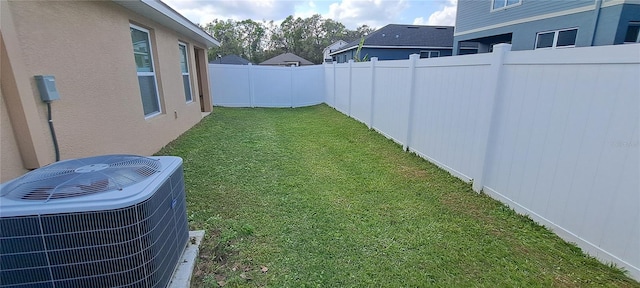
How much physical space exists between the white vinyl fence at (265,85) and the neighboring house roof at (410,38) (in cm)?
698

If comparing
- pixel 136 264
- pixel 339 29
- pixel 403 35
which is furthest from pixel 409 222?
pixel 339 29

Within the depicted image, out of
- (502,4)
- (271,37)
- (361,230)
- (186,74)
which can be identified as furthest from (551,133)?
(271,37)

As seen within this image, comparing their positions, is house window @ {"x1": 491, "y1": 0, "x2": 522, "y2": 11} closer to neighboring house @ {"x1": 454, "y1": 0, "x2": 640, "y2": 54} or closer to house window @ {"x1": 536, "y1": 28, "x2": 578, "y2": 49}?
neighboring house @ {"x1": 454, "y1": 0, "x2": 640, "y2": 54}

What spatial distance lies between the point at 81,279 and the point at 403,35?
20.6m

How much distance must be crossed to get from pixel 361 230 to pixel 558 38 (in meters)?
11.2

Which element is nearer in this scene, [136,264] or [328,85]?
[136,264]

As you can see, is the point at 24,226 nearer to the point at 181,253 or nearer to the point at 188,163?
the point at 181,253

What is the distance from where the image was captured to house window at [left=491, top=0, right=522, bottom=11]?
36.6 ft

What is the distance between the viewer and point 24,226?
1.43 m

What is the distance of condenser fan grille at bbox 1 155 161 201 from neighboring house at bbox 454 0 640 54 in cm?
1146

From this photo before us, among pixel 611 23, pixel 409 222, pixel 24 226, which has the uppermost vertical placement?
pixel 611 23

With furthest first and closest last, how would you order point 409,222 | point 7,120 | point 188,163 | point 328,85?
point 328,85
point 188,163
point 409,222
point 7,120

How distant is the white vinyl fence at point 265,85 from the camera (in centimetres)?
1264

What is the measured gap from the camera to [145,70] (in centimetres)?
532
